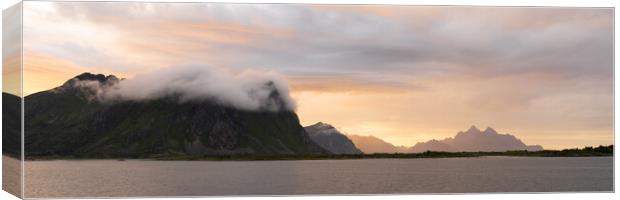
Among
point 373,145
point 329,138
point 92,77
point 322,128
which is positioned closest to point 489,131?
point 373,145

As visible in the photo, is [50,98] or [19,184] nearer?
[19,184]

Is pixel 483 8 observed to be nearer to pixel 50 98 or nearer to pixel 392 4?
pixel 392 4

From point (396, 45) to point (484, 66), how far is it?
3524 millimetres

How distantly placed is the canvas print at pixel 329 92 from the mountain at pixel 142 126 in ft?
0.46

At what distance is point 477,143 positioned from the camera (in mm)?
42344

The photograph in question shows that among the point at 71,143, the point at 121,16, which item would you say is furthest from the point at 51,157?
the point at 121,16

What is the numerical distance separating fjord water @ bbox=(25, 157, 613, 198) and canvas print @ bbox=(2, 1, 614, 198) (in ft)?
0.41

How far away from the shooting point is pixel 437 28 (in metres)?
40.9

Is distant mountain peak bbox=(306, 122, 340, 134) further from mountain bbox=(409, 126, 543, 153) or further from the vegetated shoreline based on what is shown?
mountain bbox=(409, 126, 543, 153)

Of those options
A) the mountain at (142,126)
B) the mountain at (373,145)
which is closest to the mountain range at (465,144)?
the mountain at (373,145)

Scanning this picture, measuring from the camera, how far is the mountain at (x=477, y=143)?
4212 cm

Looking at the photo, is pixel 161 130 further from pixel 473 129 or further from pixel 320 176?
pixel 473 129

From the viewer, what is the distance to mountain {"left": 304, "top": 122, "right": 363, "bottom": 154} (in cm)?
4162

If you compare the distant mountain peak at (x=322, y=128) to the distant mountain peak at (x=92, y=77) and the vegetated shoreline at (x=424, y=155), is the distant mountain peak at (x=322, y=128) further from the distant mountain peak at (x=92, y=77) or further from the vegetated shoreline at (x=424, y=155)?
the distant mountain peak at (x=92, y=77)
